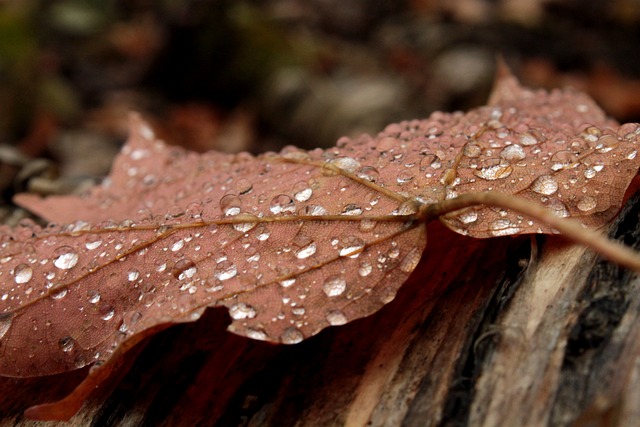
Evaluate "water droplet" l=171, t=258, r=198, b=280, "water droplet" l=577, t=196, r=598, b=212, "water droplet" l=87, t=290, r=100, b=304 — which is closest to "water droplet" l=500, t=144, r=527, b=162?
"water droplet" l=577, t=196, r=598, b=212

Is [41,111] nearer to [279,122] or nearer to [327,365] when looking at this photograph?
[279,122]

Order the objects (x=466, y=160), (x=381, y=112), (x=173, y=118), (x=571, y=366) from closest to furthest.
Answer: (x=571, y=366)
(x=466, y=160)
(x=381, y=112)
(x=173, y=118)

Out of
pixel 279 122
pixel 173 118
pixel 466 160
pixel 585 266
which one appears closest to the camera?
pixel 585 266

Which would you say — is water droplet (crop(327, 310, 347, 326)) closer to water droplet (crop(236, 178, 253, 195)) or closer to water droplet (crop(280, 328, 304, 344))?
water droplet (crop(280, 328, 304, 344))

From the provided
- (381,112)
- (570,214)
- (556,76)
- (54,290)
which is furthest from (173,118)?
(570,214)

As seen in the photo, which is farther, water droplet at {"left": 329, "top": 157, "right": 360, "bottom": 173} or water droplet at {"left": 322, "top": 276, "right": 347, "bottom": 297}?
water droplet at {"left": 329, "top": 157, "right": 360, "bottom": 173}

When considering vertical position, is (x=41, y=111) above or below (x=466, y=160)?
below

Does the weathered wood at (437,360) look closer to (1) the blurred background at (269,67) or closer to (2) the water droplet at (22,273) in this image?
(2) the water droplet at (22,273)
